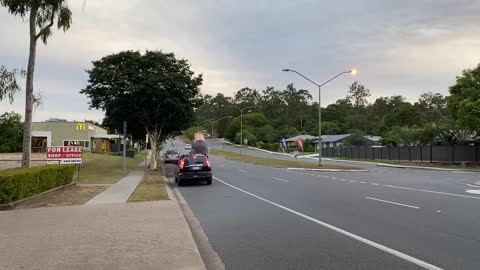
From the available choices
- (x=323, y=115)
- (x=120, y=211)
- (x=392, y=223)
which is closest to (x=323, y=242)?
(x=392, y=223)

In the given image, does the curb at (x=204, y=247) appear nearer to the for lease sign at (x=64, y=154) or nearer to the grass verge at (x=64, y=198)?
the grass verge at (x=64, y=198)

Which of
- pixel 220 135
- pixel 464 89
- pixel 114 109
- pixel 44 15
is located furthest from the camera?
pixel 220 135

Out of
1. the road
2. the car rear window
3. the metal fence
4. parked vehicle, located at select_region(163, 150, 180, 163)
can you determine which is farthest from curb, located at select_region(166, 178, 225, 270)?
the metal fence

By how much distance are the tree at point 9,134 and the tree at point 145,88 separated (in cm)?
4108

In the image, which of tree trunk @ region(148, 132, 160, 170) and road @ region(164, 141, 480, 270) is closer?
road @ region(164, 141, 480, 270)

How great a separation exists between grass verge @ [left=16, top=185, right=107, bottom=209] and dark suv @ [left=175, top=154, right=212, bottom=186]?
16.6 ft

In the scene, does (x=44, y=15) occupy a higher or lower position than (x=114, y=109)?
higher

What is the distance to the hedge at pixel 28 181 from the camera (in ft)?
49.1

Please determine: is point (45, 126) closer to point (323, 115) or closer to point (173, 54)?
point (173, 54)

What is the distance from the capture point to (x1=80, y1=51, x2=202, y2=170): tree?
3853 centimetres

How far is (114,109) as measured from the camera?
130 feet

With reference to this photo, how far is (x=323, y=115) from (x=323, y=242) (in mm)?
150969

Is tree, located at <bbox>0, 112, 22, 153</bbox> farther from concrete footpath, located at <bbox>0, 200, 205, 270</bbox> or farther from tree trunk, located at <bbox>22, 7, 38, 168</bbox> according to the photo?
concrete footpath, located at <bbox>0, 200, 205, 270</bbox>

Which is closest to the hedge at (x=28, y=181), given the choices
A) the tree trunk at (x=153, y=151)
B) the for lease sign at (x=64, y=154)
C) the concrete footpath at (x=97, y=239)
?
the concrete footpath at (x=97, y=239)
